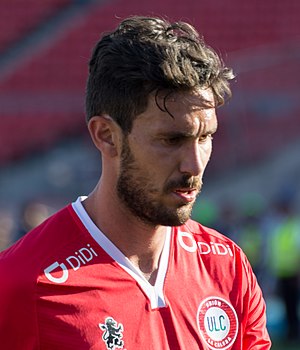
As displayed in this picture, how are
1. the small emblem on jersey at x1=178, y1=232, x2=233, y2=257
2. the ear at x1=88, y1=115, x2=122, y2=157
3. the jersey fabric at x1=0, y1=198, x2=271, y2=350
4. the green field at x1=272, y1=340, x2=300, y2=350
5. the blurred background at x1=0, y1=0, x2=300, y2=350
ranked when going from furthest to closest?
1. the blurred background at x1=0, y1=0, x2=300, y2=350
2. the green field at x1=272, y1=340, x2=300, y2=350
3. the small emblem on jersey at x1=178, y1=232, x2=233, y2=257
4. the ear at x1=88, y1=115, x2=122, y2=157
5. the jersey fabric at x1=0, y1=198, x2=271, y2=350

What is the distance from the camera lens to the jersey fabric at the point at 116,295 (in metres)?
2.55

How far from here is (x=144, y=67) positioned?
8.53ft

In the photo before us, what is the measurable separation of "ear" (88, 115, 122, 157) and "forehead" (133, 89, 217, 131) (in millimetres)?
93

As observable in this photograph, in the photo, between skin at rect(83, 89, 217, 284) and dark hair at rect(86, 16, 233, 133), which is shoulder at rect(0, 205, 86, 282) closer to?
skin at rect(83, 89, 217, 284)

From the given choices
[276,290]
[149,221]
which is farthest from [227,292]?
[276,290]

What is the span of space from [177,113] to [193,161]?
0.14 m

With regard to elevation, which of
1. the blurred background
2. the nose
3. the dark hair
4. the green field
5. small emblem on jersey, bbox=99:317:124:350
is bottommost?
small emblem on jersey, bbox=99:317:124:350

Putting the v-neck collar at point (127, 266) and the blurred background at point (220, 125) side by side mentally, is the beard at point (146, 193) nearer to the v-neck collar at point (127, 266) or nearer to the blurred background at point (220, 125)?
the v-neck collar at point (127, 266)

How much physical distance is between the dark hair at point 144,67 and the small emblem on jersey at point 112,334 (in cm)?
54

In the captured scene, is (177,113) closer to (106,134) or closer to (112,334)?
(106,134)

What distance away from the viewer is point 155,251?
284cm

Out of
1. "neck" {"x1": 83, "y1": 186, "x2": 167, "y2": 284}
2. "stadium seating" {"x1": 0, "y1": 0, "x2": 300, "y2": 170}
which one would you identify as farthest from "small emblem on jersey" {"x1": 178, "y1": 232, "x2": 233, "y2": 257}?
"stadium seating" {"x1": 0, "y1": 0, "x2": 300, "y2": 170}

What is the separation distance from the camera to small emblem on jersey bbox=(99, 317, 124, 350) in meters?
2.58

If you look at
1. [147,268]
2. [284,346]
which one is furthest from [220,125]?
[147,268]
